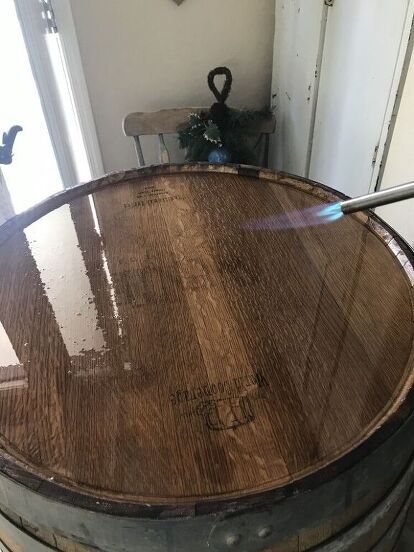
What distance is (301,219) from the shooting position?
0.95 m

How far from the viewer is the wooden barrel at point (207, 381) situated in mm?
549

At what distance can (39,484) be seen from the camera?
0.55 m

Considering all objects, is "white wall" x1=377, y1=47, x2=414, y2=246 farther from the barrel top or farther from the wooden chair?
the wooden chair

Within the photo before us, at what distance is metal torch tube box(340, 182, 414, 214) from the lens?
1.92ft

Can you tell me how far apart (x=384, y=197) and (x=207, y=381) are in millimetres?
326

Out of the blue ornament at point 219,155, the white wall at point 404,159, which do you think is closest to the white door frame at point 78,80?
the blue ornament at point 219,155

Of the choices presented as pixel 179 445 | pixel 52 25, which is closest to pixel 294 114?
pixel 52 25

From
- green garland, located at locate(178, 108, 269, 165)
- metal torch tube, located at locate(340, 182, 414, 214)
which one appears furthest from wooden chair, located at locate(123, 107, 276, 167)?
metal torch tube, located at locate(340, 182, 414, 214)

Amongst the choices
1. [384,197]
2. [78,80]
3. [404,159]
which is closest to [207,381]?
[384,197]

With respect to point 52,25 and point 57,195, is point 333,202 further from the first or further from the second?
point 52,25

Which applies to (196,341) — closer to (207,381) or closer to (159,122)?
(207,381)

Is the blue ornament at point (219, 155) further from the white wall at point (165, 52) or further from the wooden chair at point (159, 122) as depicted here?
the white wall at point (165, 52)

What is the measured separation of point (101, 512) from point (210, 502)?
0.12 meters

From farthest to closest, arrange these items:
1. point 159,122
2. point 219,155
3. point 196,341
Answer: point 159,122, point 219,155, point 196,341
